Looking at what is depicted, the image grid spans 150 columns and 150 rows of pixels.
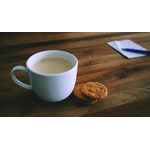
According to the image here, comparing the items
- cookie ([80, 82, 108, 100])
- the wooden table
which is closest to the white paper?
the wooden table

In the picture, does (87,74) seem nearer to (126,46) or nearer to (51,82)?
(51,82)

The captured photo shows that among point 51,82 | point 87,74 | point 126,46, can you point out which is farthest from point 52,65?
point 126,46

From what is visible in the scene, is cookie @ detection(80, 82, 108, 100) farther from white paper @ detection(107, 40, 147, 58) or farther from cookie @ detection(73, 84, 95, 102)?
white paper @ detection(107, 40, 147, 58)

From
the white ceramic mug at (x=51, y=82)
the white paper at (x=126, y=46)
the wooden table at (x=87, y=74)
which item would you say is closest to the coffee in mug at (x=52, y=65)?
the white ceramic mug at (x=51, y=82)

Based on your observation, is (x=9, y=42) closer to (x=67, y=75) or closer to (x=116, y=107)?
(x=67, y=75)

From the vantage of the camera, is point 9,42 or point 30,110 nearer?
point 30,110

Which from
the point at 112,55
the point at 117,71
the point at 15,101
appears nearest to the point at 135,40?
the point at 112,55

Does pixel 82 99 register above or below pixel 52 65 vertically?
below

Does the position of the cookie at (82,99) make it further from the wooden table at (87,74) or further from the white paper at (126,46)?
the white paper at (126,46)
